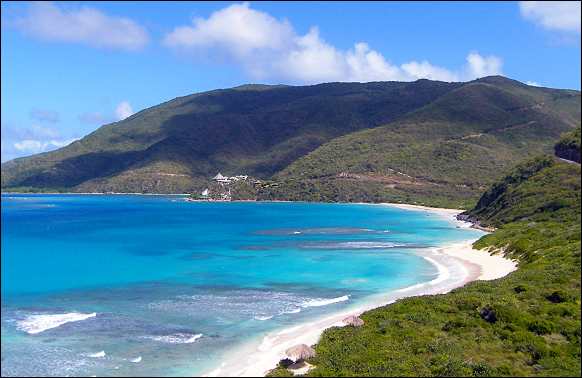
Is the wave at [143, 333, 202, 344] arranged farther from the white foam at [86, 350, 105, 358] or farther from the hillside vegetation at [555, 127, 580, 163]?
the hillside vegetation at [555, 127, 580, 163]

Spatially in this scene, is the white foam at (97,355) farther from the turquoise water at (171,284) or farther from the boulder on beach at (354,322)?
the boulder on beach at (354,322)

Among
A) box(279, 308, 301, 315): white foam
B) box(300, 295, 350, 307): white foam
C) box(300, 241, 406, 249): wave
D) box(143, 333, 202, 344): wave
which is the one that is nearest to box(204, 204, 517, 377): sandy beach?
box(300, 295, 350, 307): white foam

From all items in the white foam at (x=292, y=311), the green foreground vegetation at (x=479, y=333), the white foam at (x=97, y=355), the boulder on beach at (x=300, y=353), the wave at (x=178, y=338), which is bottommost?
the white foam at (x=292, y=311)

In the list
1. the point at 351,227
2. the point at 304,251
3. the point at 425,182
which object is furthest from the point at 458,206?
the point at 304,251

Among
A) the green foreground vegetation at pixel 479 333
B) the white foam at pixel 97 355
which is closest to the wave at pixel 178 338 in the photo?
the white foam at pixel 97 355

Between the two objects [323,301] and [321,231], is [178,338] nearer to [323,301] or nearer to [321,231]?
[323,301]

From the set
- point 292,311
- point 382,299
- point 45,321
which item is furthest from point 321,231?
point 45,321

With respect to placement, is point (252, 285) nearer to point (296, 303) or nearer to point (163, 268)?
point (296, 303)

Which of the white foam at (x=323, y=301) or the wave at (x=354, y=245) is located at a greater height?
the wave at (x=354, y=245)

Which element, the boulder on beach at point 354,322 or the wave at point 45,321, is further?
the boulder on beach at point 354,322
